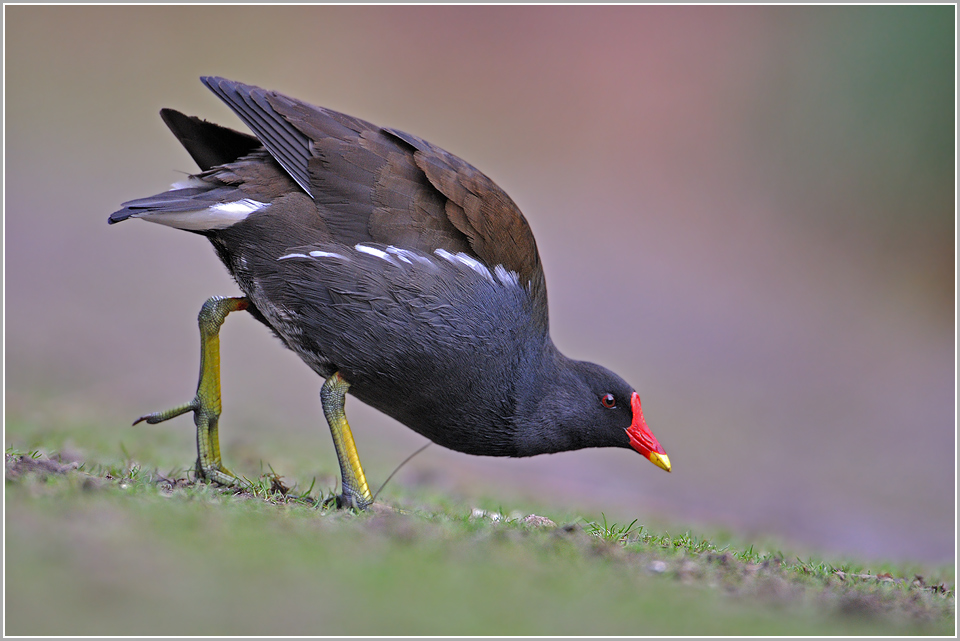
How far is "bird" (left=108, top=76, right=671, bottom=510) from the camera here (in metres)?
4.42

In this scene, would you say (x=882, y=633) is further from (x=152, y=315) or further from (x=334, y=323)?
(x=152, y=315)

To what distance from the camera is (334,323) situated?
14.6ft

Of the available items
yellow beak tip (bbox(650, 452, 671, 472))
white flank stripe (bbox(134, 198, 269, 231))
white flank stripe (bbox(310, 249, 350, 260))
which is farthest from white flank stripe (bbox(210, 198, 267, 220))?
yellow beak tip (bbox(650, 452, 671, 472))

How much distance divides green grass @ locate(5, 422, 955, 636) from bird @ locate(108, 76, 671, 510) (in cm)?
53

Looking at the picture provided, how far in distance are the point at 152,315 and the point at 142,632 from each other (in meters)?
10.6

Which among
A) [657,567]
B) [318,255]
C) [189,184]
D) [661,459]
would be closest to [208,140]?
[189,184]

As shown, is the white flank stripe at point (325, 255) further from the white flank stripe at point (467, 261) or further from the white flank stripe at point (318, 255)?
the white flank stripe at point (467, 261)

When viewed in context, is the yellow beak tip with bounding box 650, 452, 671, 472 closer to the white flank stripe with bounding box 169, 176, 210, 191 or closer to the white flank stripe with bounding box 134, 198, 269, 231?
the white flank stripe with bounding box 134, 198, 269, 231

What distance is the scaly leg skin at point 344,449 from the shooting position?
14.7ft

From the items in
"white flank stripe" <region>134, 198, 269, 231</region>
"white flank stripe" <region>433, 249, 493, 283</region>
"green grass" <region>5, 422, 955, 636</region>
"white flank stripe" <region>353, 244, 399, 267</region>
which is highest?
"white flank stripe" <region>433, 249, 493, 283</region>

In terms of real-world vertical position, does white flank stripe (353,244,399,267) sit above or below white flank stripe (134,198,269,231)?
above

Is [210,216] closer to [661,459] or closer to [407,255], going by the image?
[407,255]

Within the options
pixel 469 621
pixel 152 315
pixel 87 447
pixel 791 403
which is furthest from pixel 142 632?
pixel 791 403

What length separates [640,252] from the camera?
17.2m
